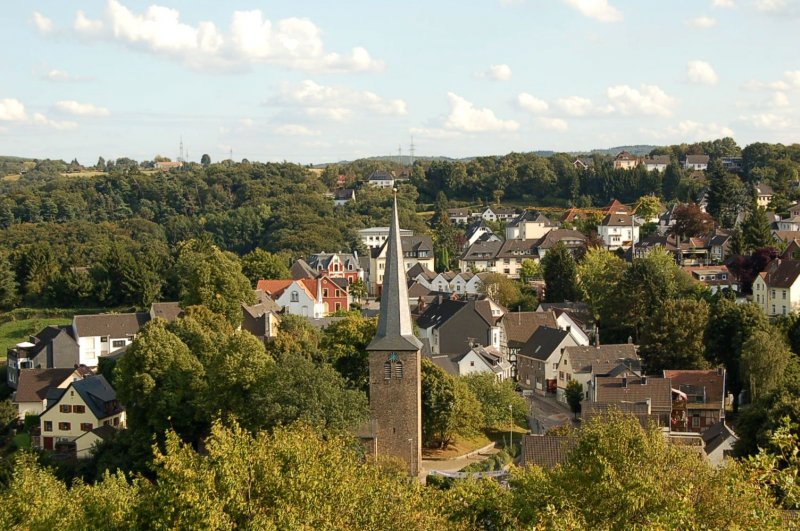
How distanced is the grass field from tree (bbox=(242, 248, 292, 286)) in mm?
14706

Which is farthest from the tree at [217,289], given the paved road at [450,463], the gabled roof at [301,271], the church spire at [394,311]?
the gabled roof at [301,271]

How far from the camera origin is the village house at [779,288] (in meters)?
56.5

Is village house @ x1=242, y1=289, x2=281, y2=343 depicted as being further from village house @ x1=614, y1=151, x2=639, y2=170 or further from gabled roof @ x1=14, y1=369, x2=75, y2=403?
village house @ x1=614, y1=151, x2=639, y2=170

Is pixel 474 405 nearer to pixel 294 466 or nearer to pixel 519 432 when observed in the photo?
pixel 519 432

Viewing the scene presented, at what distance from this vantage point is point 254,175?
133m

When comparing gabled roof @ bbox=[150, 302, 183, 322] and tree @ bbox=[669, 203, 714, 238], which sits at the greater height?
tree @ bbox=[669, 203, 714, 238]

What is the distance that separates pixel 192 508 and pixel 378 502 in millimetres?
3624

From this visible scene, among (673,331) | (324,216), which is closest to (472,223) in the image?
(324,216)

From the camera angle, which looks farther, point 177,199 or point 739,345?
point 177,199

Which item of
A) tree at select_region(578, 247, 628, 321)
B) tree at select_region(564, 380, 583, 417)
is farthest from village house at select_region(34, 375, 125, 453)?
tree at select_region(578, 247, 628, 321)

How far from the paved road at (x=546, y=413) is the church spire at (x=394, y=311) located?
12980 millimetres

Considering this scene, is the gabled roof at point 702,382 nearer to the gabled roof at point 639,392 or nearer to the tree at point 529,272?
the gabled roof at point 639,392

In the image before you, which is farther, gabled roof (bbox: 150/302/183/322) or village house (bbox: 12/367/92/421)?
gabled roof (bbox: 150/302/183/322)

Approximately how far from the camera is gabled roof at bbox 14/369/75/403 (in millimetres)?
45156
